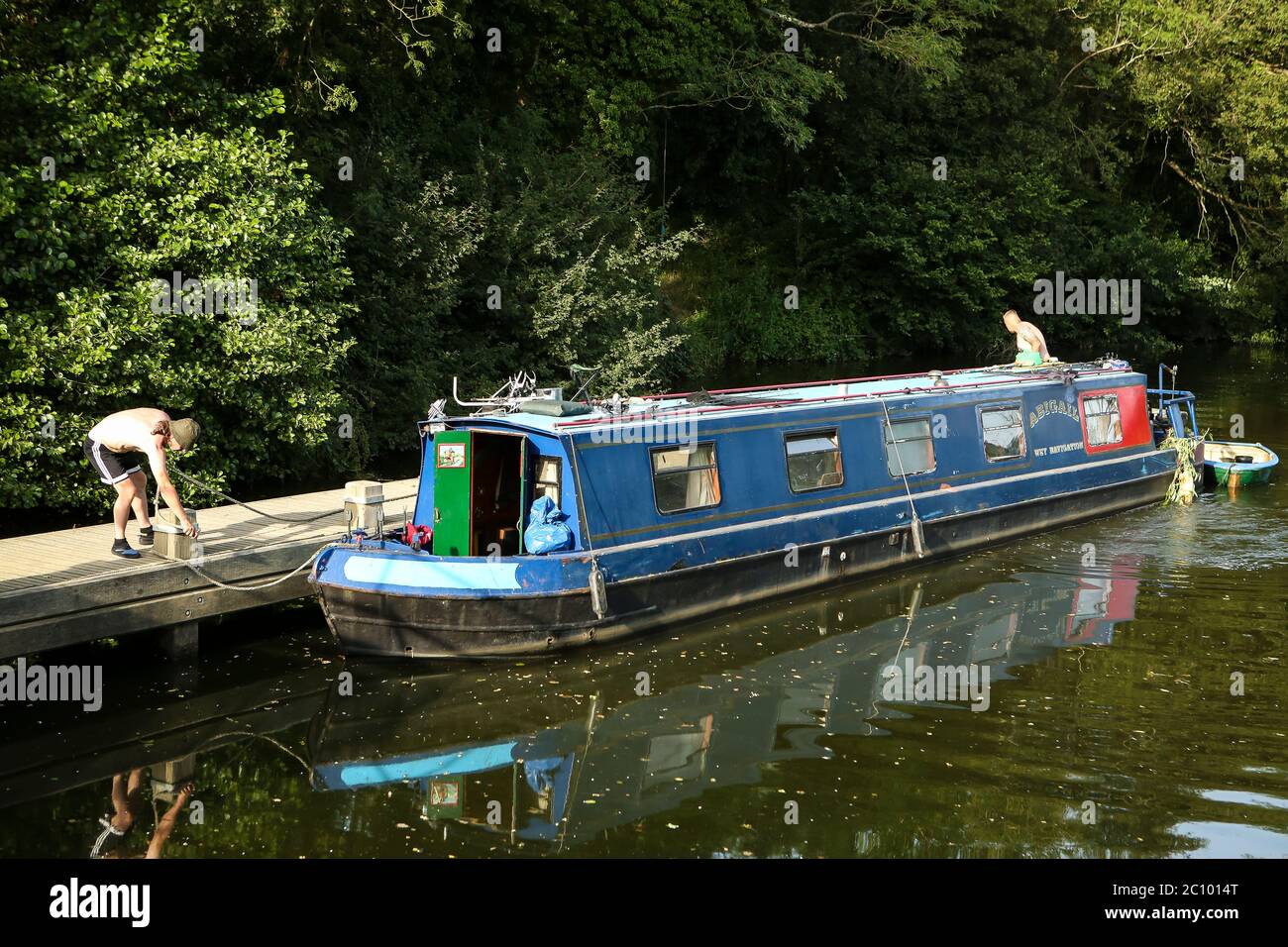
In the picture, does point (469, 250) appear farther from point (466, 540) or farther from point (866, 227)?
point (866, 227)

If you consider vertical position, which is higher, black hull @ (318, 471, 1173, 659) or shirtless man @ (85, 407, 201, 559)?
shirtless man @ (85, 407, 201, 559)

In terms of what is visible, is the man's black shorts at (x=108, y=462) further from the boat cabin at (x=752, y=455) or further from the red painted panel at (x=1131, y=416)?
the red painted panel at (x=1131, y=416)

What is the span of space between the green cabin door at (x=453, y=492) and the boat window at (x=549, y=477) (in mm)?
640

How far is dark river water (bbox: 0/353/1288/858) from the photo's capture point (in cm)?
830

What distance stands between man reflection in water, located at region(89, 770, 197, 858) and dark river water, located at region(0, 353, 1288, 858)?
3 cm

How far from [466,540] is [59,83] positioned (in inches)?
305

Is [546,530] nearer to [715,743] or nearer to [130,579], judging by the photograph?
[715,743]

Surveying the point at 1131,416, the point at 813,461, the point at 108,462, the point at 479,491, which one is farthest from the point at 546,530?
the point at 1131,416

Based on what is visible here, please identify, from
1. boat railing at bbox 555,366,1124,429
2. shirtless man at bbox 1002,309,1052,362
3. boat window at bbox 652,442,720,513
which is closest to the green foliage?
boat railing at bbox 555,366,1124,429

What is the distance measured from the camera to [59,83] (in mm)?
14703

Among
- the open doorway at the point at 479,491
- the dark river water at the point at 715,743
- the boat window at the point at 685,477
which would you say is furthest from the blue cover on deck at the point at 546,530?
the boat window at the point at 685,477

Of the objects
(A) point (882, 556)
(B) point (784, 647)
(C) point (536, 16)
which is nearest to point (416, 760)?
(B) point (784, 647)

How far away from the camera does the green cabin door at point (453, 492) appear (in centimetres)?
1154

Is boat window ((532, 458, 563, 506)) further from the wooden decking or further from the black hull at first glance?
the wooden decking
